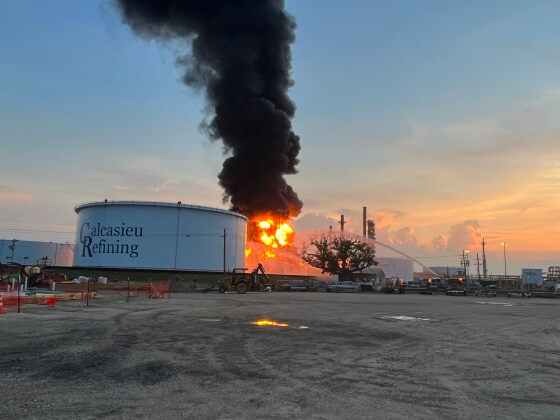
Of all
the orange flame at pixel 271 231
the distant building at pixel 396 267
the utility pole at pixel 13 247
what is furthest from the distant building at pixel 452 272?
the utility pole at pixel 13 247

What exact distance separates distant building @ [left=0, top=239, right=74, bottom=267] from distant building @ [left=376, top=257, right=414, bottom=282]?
6839cm

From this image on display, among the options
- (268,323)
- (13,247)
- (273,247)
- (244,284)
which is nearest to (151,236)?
(244,284)

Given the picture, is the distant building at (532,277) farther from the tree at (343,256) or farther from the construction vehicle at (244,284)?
the construction vehicle at (244,284)

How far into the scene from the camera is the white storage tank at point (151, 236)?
67.8m

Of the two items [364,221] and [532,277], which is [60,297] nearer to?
[532,277]

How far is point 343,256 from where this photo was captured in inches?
3816

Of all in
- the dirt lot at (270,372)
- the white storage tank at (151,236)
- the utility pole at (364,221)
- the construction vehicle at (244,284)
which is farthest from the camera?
the utility pole at (364,221)

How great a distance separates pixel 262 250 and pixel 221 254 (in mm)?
17217

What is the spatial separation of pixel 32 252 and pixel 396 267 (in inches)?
3067

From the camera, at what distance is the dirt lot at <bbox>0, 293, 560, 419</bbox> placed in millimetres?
7152

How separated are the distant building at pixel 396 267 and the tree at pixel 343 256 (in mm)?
21503

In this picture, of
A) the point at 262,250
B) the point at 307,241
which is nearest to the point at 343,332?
the point at 262,250

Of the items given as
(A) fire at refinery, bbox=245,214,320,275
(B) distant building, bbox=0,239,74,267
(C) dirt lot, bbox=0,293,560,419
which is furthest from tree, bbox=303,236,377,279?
(C) dirt lot, bbox=0,293,560,419

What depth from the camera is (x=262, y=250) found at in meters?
89.4
